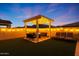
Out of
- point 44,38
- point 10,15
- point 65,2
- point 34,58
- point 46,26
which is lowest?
point 34,58

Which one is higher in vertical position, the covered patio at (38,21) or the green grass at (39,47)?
the covered patio at (38,21)

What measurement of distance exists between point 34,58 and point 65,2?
1453 mm

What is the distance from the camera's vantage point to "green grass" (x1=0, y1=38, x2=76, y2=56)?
3.98m

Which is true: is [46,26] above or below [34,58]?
above

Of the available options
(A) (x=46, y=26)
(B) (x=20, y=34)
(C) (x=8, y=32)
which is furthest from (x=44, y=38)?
(C) (x=8, y=32)

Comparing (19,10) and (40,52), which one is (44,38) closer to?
(40,52)

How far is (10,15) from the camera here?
3977mm

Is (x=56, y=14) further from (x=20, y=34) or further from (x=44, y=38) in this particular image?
(x=20, y=34)

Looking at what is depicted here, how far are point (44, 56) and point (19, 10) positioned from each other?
1.19m

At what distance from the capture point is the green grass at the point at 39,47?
3.98 metres

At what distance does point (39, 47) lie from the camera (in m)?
4.02

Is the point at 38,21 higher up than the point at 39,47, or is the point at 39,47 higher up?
the point at 38,21

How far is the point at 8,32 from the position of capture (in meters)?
4.04

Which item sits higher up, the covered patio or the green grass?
the covered patio
